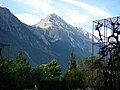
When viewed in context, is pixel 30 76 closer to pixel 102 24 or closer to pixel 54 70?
pixel 54 70

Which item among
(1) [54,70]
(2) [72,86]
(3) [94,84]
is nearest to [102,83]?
(3) [94,84]

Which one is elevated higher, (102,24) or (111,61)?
(102,24)

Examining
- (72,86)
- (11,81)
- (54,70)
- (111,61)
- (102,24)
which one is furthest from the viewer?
(54,70)

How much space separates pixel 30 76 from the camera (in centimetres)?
5634

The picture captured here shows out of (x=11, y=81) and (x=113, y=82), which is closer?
(x=113, y=82)

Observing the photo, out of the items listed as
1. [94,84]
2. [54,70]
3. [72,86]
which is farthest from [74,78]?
[94,84]

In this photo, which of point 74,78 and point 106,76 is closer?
point 106,76

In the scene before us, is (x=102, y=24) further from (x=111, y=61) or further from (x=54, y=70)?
(x=54, y=70)

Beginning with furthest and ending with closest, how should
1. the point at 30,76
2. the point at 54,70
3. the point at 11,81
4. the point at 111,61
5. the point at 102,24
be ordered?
the point at 54,70, the point at 30,76, the point at 11,81, the point at 102,24, the point at 111,61

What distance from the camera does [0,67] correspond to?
32.3 metres

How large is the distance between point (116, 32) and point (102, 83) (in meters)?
5.54

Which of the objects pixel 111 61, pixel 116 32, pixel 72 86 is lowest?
pixel 72 86

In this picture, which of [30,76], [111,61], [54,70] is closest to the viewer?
[111,61]

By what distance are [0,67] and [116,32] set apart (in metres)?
11.6
